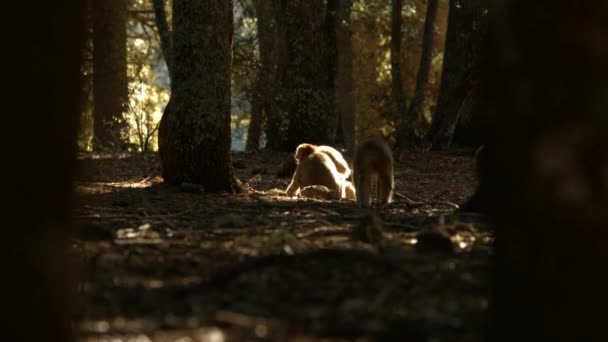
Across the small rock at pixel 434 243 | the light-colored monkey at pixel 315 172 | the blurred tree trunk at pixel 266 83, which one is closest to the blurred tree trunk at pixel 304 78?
the blurred tree trunk at pixel 266 83

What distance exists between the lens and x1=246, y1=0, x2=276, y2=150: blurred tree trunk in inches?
852

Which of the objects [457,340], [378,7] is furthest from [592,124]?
[378,7]

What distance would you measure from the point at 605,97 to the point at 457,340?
1323mm

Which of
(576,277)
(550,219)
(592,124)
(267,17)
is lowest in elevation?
(576,277)

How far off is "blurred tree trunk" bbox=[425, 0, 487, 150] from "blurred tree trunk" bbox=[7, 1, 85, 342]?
61.9 feet

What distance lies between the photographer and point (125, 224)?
7805 millimetres

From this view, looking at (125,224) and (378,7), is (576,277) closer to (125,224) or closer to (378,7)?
(125,224)

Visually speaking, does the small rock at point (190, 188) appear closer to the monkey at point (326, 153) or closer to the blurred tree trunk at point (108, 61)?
the monkey at point (326, 153)

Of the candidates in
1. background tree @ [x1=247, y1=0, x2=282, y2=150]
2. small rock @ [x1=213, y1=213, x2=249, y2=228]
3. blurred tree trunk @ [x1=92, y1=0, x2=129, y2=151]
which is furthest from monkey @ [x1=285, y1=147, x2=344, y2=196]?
blurred tree trunk @ [x1=92, y1=0, x2=129, y2=151]

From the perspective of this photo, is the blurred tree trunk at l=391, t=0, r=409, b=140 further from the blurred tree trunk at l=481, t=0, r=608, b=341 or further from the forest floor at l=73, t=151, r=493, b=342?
the blurred tree trunk at l=481, t=0, r=608, b=341

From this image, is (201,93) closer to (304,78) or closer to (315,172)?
(315,172)

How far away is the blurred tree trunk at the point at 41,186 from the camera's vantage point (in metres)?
3.01

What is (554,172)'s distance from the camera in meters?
3.08

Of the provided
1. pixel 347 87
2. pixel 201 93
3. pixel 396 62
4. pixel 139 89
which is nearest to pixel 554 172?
pixel 201 93
